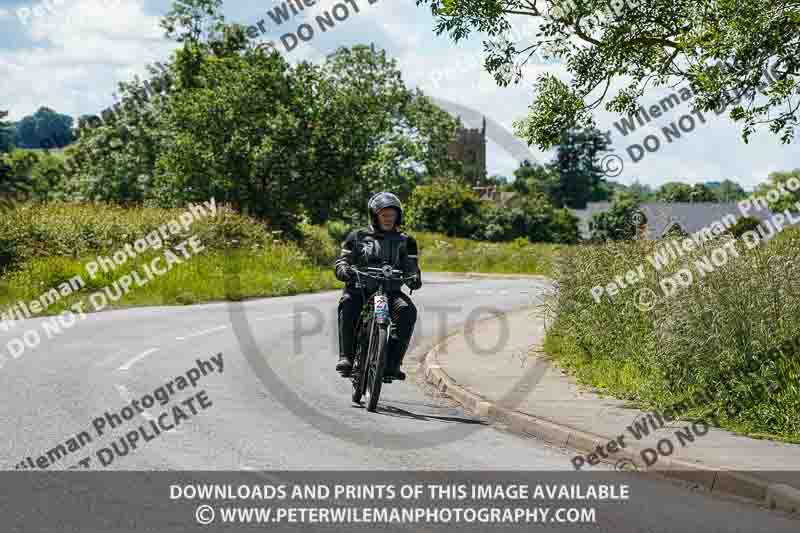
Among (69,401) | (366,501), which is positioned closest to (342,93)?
(69,401)

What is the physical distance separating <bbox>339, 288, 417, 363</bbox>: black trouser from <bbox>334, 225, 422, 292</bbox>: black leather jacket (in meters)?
0.12

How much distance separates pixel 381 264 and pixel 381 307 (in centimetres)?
62

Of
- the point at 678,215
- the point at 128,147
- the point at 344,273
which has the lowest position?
the point at 344,273

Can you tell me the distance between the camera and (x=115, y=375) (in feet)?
39.2

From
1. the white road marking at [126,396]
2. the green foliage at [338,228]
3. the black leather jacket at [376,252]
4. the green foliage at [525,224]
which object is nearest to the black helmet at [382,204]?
the black leather jacket at [376,252]

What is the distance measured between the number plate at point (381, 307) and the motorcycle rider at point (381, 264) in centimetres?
28

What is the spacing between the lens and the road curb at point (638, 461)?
675cm

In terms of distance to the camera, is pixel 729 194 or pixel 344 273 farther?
pixel 729 194

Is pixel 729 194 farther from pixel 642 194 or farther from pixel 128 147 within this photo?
pixel 128 147

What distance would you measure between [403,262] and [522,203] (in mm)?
66130

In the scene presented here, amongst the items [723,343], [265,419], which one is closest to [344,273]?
[265,419]

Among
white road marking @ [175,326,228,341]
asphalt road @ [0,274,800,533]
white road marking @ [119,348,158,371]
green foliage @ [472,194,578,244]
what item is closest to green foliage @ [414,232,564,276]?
green foliage @ [472,194,578,244]

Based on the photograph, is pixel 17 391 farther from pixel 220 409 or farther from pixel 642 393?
pixel 642 393

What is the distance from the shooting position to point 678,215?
3859 cm
